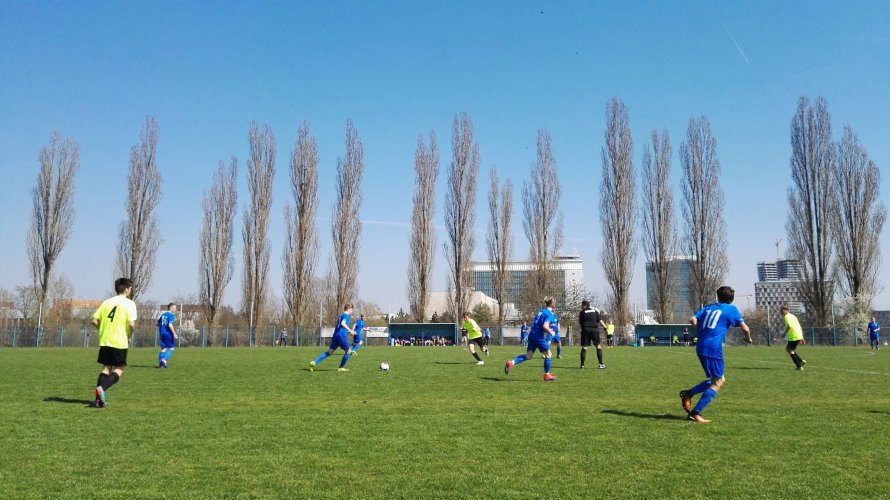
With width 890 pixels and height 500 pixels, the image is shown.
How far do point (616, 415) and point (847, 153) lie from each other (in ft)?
166

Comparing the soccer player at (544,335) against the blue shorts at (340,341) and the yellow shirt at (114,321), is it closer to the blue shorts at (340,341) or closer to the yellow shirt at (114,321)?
the blue shorts at (340,341)

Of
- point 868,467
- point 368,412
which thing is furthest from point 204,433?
point 868,467

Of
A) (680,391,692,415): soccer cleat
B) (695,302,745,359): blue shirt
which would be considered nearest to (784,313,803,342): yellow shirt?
(695,302,745,359): blue shirt

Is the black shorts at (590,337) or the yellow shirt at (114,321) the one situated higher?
the yellow shirt at (114,321)

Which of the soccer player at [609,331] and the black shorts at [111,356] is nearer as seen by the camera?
the black shorts at [111,356]

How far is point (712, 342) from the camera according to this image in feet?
26.3

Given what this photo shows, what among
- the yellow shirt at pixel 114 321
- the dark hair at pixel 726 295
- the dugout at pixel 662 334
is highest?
the dark hair at pixel 726 295

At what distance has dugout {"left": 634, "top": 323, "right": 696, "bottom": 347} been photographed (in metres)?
49.5

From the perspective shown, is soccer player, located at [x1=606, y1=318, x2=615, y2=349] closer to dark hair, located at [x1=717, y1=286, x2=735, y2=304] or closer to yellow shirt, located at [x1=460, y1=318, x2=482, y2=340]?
yellow shirt, located at [x1=460, y1=318, x2=482, y2=340]

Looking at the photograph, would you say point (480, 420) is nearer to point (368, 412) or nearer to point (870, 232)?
point (368, 412)

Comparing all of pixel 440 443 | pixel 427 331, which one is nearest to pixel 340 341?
pixel 440 443

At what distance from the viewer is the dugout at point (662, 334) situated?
49469 mm

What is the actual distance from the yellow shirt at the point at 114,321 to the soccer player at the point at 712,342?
26.9ft

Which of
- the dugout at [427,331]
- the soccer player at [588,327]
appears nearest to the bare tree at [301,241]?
the dugout at [427,331]
